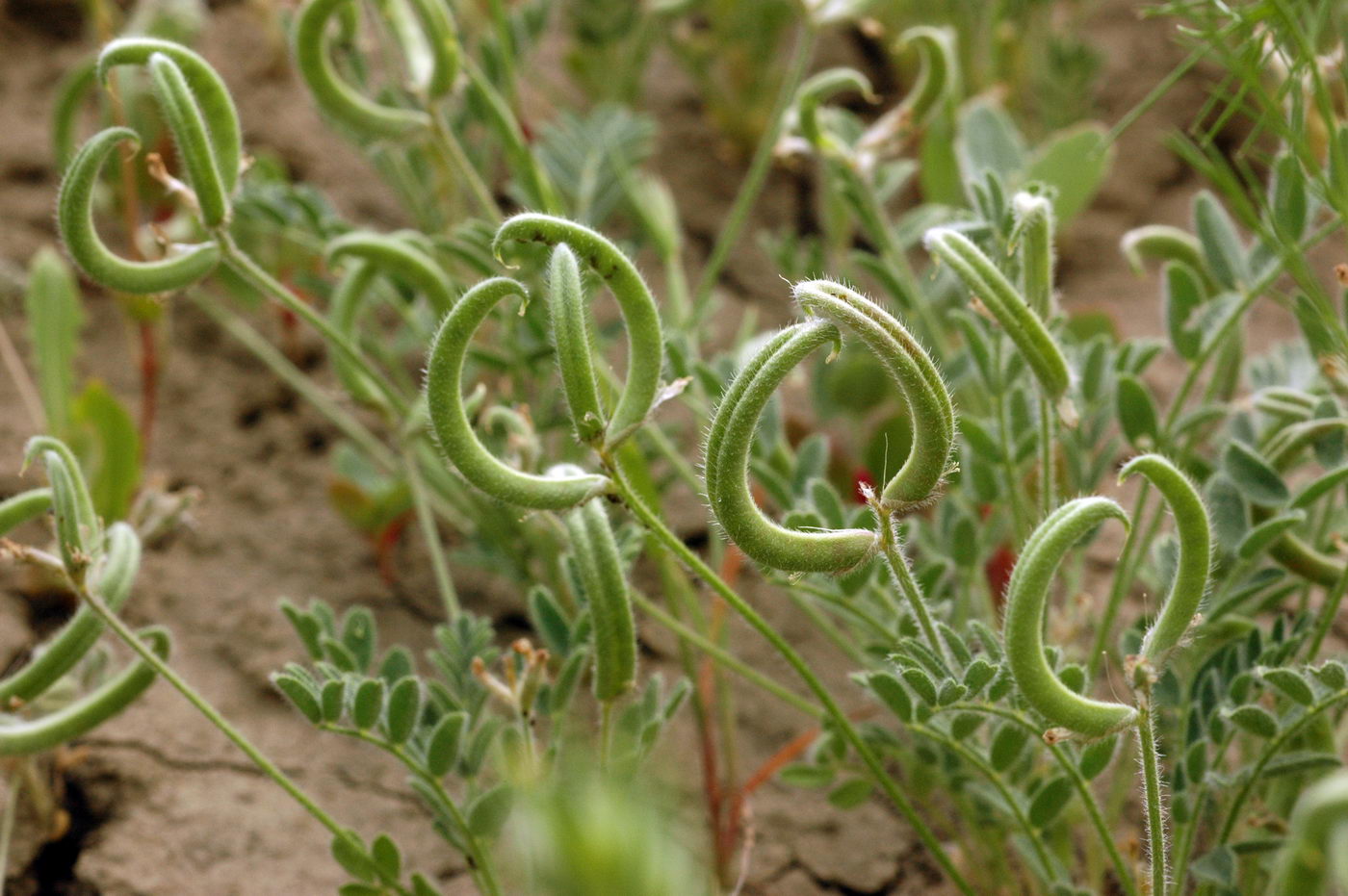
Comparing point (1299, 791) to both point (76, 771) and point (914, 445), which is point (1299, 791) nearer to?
point (914, 445)

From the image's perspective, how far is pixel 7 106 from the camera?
204cm

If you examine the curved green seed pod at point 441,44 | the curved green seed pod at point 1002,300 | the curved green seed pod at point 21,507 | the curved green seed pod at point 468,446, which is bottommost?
the curved green seed pod at point 21,507

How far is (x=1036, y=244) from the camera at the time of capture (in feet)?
3.04

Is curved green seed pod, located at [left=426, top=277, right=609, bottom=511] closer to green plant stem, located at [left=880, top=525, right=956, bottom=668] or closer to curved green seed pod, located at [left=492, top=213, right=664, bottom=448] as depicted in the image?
curved green seed pod, located at [left=492, top=213, right=664, bottom=448]

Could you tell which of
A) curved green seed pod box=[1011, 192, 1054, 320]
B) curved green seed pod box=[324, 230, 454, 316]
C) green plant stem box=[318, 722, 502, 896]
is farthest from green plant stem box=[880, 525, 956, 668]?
curved green seed pod box=[324, 230, 454, 316]

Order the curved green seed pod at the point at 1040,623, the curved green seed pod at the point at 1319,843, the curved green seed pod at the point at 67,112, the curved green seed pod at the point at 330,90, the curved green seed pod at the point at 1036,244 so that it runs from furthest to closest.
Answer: the curved green seed pod at the point at 67,112
the curved green seed pod at the point at 330,90
the curved green seed pod at the point at 1036,244
the curved green seed pod at the point at 1040,623
the curved green seed pod at the point at 1319,843

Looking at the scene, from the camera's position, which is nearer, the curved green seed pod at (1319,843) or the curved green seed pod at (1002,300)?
the curved green seed pod at (1319,843)

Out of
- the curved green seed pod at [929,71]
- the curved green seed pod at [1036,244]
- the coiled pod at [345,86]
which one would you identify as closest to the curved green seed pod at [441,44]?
the coiled pod at [345,86]

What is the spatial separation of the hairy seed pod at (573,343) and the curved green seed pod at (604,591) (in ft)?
0.55

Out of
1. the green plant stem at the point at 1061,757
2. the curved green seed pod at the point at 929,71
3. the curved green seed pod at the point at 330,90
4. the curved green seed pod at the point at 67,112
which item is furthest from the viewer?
the curved green seed pod at the point at 67,112

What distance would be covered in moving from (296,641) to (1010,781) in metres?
0.81

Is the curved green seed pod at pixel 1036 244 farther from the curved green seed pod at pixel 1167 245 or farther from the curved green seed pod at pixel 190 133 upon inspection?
the curved green seed pod at pixel 190 133

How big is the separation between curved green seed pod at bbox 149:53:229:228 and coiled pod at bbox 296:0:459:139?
0.19m

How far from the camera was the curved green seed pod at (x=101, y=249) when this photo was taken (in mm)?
882
